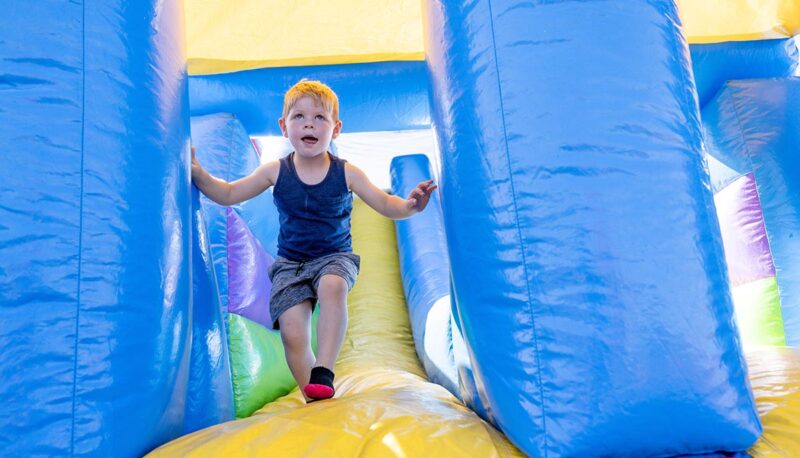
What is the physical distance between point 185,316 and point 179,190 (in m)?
0.20

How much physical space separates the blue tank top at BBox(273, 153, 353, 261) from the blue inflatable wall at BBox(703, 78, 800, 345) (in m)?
1.23

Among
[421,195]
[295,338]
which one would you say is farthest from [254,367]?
[421,195]

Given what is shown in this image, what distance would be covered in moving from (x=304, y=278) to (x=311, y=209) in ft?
0.52

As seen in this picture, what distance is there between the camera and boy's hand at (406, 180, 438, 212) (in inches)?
46.1

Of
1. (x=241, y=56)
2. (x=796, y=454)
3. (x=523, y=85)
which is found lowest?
(x=796, y=454)

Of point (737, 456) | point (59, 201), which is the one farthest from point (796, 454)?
point (59, 201)

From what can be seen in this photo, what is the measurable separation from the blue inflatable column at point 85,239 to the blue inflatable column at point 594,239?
0.47 m

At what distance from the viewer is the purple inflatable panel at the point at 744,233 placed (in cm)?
173

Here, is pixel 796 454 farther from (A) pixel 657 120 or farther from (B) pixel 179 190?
(B) pixel 179 190

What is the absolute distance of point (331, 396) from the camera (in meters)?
1.07

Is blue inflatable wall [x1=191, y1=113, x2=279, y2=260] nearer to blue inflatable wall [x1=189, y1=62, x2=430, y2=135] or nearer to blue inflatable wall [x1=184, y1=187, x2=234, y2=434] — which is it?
blue inflatable wall [x1=189, y1=62, x2=430, y2=135]

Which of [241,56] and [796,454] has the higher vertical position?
[241,56]

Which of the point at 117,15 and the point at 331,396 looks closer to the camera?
the point at 117,15

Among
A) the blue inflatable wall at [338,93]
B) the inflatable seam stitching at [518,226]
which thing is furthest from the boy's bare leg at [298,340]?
the blue inflatable wall at [338,93]
